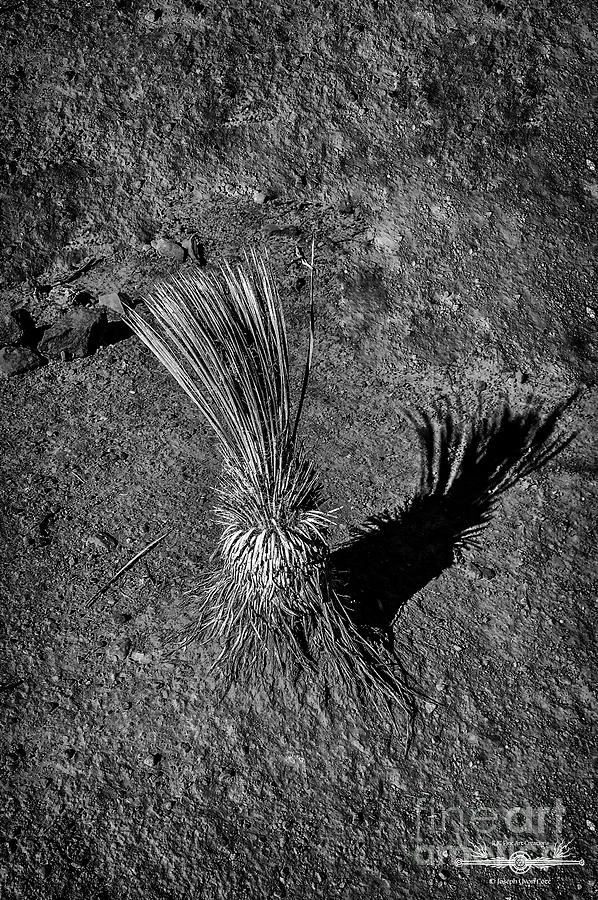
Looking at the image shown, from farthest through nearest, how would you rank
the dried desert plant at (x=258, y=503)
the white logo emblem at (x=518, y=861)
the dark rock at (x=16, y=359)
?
the dark rock at (x=16, y=359) → the white logo emblem at (x=518, y=861) → the dried desert plant at (x=258, y=503)

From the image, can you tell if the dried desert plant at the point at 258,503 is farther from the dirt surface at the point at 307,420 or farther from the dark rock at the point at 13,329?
the dark rock at the point at 13,329

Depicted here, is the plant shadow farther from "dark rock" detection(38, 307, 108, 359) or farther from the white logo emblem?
"dark rock" detection(38, 307, 108, 359)

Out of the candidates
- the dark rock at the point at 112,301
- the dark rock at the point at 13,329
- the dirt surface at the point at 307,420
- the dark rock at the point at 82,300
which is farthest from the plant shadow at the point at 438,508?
the dark rock at the point at 13,329

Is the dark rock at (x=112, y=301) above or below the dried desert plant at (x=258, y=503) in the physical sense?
above

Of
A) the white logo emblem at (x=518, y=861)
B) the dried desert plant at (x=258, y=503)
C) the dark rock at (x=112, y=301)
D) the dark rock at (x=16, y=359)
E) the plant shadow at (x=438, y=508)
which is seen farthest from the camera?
the dark rock at (x=112, y=301)

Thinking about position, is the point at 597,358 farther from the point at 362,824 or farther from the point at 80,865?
the point at 80,865

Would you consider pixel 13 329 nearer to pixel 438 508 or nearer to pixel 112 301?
pixel 112 301

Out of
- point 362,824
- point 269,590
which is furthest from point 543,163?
point 362,824
